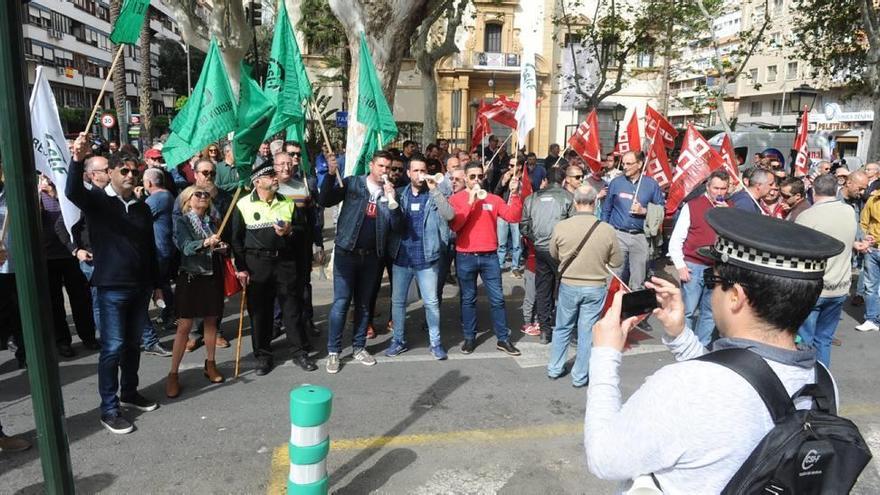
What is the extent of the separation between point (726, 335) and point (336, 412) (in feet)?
11.8

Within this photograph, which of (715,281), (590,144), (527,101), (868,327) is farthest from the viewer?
(590,144)

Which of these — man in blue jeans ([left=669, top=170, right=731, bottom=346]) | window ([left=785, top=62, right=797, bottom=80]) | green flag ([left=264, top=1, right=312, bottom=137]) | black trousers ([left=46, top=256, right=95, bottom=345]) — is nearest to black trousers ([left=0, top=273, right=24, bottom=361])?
black trousers ([left=46, top=256, right=95, bottom=345])

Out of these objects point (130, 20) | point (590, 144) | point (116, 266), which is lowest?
point (116, 266)

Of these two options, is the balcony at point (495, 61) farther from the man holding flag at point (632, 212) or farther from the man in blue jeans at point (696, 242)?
the man in blue jeans at point (696, 242)

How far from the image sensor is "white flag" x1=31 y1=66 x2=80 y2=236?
12.5 feet

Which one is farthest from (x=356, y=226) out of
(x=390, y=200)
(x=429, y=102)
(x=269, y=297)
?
(x=429, y=102)

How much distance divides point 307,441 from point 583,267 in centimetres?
292

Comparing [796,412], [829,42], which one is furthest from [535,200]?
[829,42]

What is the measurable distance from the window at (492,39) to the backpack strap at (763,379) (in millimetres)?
41743

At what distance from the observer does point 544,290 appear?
6754mm

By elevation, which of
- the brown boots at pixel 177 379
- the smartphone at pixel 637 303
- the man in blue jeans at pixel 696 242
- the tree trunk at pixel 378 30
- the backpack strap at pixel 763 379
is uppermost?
the tree trunk at pixel 378 30

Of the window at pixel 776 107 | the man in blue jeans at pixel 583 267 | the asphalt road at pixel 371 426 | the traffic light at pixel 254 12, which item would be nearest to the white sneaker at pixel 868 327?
the asphalt road at pixel 371 426

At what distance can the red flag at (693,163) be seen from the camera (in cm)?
749

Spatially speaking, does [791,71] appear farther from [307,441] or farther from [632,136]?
[307,441]
